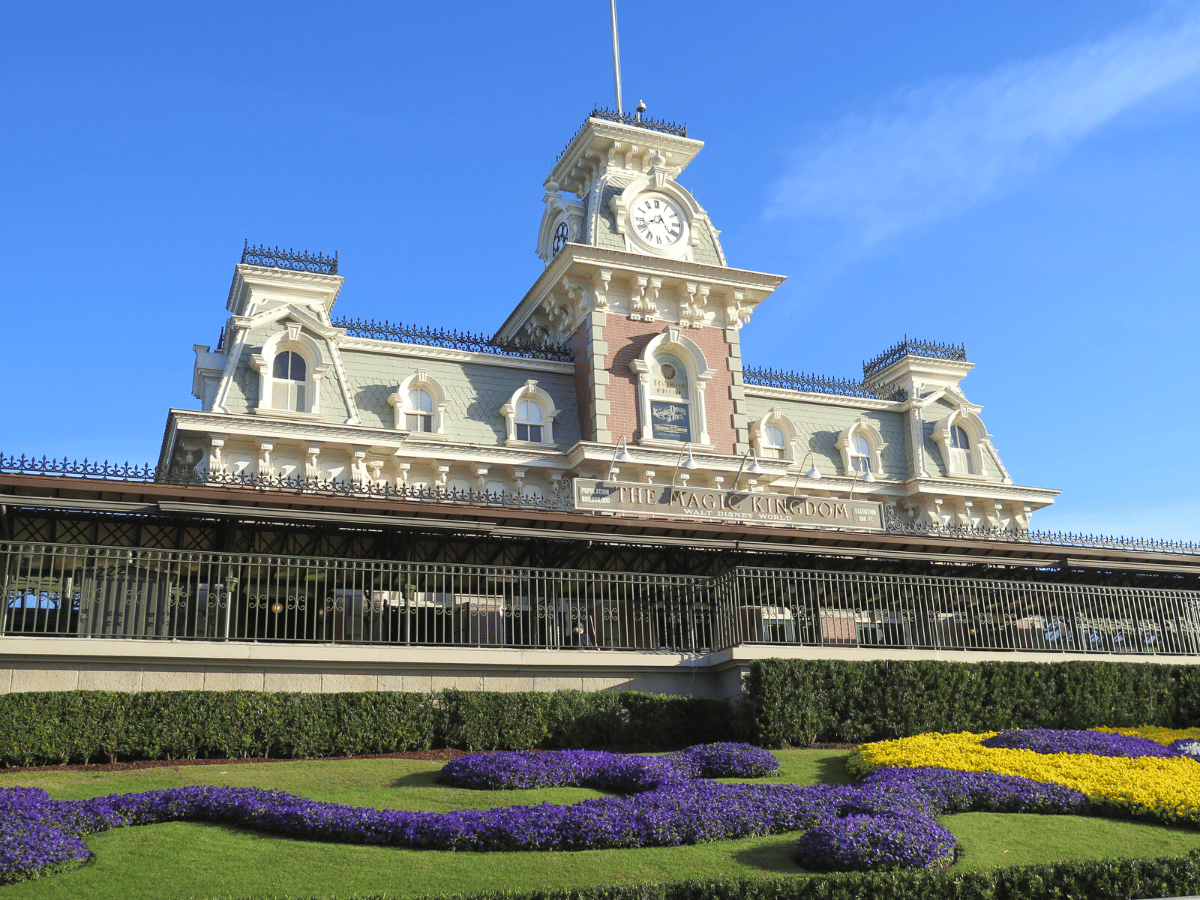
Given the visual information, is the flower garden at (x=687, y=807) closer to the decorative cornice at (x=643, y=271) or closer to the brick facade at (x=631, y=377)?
the brick facade at (x=631, y=377)

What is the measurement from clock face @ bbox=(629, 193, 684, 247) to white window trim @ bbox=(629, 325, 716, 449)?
2.93 metres

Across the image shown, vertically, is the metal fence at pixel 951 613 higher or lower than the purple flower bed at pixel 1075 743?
higher

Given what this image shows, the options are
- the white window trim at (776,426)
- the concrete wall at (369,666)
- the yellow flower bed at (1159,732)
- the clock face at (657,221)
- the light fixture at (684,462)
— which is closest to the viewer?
the concrete wall at (369,666)

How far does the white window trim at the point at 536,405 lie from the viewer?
32.7 meters

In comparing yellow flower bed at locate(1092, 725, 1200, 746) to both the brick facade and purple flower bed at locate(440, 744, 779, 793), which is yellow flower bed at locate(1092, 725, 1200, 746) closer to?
purple flower bed at locate(440, 744, 779, 793)

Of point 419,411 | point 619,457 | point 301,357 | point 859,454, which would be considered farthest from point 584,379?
point 859,454

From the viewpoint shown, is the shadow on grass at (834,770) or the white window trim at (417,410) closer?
the shadow on grass at (834,770)

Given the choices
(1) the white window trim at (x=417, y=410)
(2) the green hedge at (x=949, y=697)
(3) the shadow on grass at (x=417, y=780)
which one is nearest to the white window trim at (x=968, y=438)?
(2) the green hedge at (x=949, y=697)

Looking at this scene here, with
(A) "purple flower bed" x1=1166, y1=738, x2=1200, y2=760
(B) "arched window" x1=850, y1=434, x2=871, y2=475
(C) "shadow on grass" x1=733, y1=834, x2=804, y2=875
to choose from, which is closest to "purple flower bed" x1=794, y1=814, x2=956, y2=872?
(C) "shadow on grass" x1=733, y1=834, x2=804, y2=875

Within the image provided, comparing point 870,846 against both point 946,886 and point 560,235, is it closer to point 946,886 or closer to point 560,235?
point 946,886

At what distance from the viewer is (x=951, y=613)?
22609 millimetres

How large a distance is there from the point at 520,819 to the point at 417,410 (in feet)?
70.2

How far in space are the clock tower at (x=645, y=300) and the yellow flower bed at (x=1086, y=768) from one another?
16.3 meters

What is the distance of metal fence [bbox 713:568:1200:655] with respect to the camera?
20969mm
